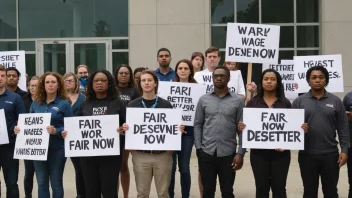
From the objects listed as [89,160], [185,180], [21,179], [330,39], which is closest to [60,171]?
[89,160]

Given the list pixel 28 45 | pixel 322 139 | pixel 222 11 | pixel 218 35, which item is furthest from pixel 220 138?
pixel 28 45

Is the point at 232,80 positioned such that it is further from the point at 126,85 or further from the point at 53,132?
the point at 53,132

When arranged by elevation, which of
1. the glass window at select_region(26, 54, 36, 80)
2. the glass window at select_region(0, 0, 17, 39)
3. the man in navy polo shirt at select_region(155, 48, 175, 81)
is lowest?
the man in navy polo shirt at select_region(155, 48, 175, 81)

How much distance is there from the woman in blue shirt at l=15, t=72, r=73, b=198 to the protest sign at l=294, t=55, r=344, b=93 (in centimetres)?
396

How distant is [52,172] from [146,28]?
900 centimetres

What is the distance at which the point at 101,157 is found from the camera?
5.97 meters

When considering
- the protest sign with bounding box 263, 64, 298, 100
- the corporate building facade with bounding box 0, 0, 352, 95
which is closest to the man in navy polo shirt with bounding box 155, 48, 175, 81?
the protest sign with bounding box 263, 64, 298, 100

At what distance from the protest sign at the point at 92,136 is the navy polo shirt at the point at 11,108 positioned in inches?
42.7

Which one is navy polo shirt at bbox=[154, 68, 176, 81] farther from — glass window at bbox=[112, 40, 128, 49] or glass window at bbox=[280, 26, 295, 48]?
glass window at bbox=[280, 26, 295, 48]

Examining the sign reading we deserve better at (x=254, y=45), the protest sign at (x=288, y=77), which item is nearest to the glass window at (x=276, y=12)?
the protest sign at (x=288, y=77)

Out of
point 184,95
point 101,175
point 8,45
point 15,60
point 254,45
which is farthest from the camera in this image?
point 8,45

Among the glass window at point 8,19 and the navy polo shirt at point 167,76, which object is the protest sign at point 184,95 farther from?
the glass window at point 8,19

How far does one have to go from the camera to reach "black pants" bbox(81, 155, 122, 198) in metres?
5.84

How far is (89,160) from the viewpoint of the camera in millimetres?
5961
